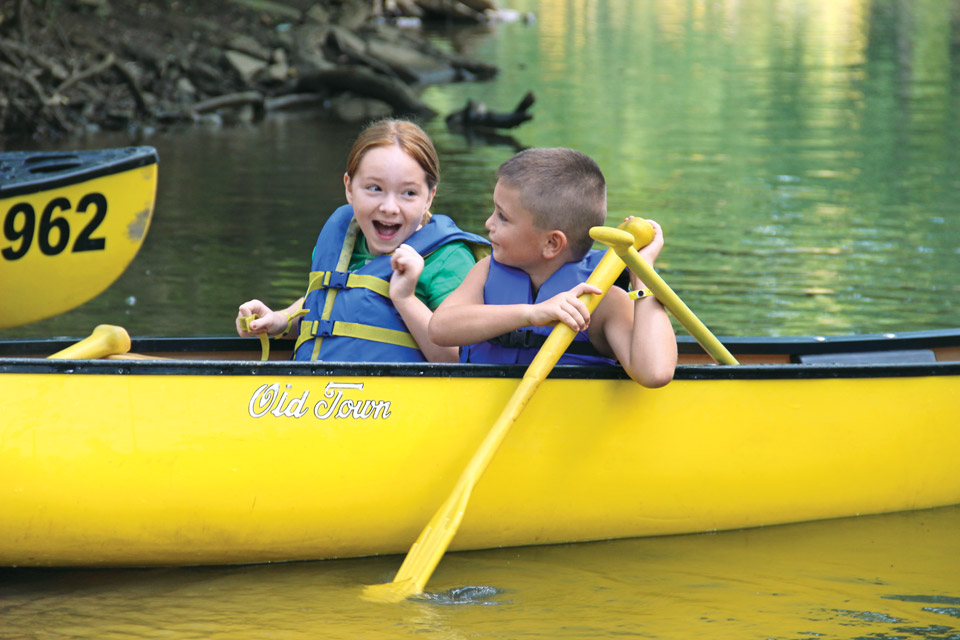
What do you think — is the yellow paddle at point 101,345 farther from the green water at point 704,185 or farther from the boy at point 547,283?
the green water at point 704,185

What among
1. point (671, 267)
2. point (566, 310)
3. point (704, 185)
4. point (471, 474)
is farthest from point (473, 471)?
point (704, 185)

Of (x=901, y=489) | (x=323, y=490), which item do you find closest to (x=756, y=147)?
(x=901, y=489)

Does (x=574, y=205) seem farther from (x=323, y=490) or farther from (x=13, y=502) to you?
(x=13, y=502)

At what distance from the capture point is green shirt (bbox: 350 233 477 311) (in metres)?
3.23

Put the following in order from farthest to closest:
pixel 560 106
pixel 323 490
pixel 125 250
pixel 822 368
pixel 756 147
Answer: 1. pixel 560 106
2. pixel 756 147
3. pixel 125 250
4. pixel 822 368
5. pixel 323 490

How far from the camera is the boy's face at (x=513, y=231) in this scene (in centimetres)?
296

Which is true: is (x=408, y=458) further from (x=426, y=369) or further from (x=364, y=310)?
(x=364, y=310)

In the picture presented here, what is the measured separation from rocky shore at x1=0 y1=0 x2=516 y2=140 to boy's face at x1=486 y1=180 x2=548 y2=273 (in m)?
9.94

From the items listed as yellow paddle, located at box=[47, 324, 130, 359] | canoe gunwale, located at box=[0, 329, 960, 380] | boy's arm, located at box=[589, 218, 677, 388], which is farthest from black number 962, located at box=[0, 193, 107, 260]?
boy's arm, located at box=[589, 218, 677, 388]

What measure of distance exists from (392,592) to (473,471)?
360 millimetres

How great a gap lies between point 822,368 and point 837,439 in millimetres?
245

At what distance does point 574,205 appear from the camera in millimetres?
2951

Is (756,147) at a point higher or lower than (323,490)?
higher

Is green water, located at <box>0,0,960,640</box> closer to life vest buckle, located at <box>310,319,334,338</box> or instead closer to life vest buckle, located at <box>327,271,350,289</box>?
life vest buckle, located at <box>310,319,334,338</box>
